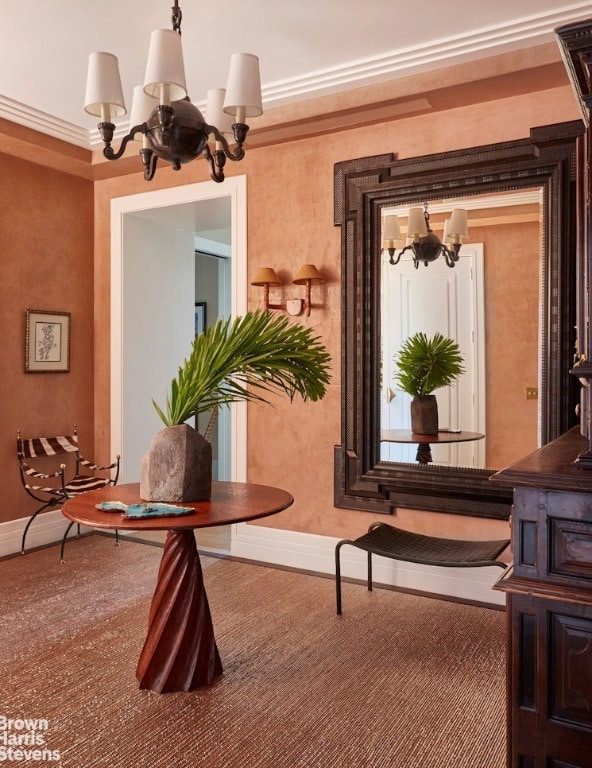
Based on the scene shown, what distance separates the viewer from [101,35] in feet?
10.4

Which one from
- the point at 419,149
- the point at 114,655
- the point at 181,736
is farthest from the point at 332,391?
the point at 181,736

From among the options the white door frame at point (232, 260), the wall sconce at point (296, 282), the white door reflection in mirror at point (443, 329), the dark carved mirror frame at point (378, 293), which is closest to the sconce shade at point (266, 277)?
the wall sconce at point (296, 282)

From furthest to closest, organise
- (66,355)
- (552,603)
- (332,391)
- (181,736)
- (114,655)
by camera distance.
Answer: (66,355)
(332,391)
(114,655)
(181,736)
(552,603)

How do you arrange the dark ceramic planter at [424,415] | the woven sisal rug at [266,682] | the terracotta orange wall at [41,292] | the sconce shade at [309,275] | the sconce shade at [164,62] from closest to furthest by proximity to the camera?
the woven sisal rug at [266,682]
the sconce shade at [164,62]
the dark ceramic planter at [424,415]
the sconce shade at [309,275]
the terracotta orange wall at [41,292]

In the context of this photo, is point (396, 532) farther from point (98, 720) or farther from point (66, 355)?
point (66, 355)

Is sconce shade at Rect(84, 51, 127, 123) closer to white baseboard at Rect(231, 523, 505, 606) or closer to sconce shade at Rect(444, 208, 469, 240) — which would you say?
sconce shade at Rect(444, 208, 469, 240)

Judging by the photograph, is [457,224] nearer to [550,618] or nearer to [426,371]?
[426,371]

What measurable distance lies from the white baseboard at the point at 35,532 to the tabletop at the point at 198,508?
200 centimetres

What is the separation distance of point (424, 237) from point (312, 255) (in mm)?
746

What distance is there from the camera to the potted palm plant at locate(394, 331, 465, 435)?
3.56 metres

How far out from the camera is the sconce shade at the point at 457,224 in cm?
353

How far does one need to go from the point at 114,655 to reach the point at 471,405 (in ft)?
7.15

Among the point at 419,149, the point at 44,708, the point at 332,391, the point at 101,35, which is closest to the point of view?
the point at 44,708

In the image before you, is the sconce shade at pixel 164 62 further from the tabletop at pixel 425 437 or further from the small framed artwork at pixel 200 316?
the small framed artwork at pixel 200 316
